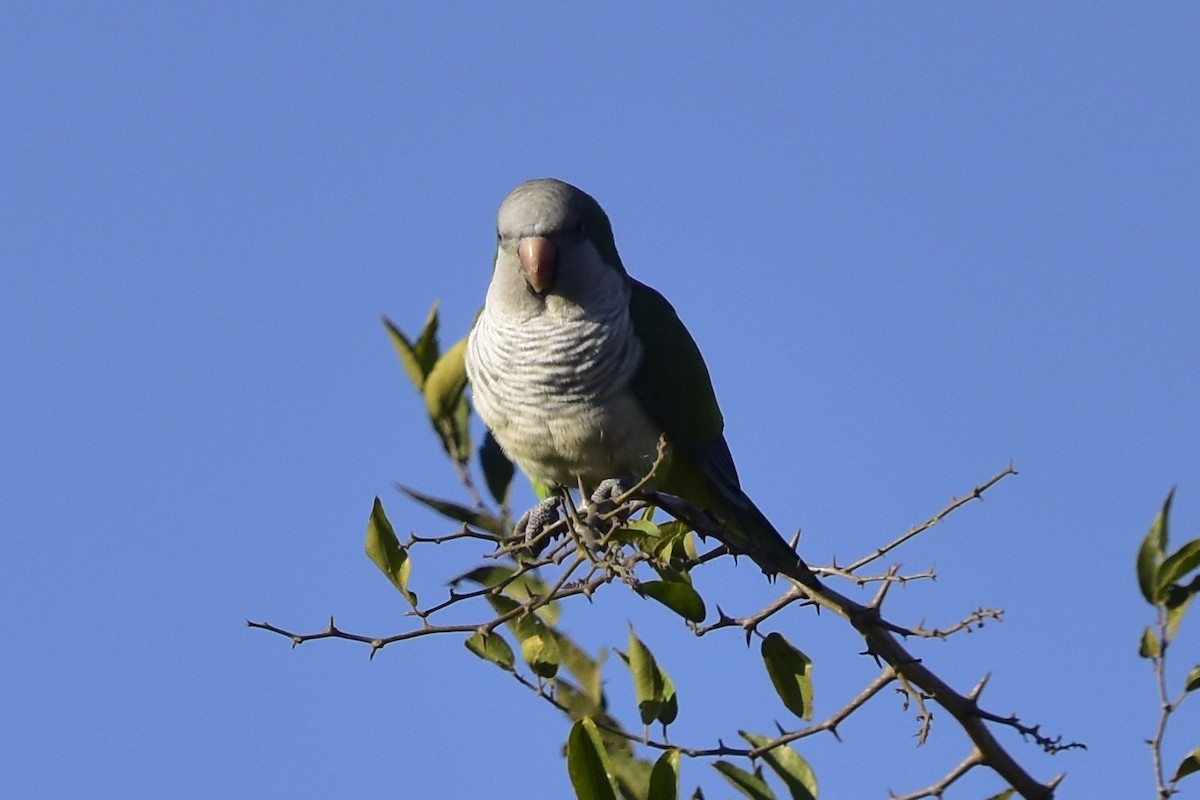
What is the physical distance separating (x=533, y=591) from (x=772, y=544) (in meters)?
1.25

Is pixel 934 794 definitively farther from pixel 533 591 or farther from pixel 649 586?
pixel 533 591

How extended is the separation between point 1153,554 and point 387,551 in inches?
69.7

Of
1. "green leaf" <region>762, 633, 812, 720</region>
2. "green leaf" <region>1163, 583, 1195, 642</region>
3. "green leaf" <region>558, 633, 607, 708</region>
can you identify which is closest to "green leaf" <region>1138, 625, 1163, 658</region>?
"green leaf" <region>1163, 583, 1195, 642</region>

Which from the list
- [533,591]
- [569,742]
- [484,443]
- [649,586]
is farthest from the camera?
[484,443]

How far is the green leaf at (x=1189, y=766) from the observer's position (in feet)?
9.94

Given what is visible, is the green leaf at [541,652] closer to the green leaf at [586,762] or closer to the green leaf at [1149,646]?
the green leaf at [586,762]

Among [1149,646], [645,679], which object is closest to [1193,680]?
[1149,646]

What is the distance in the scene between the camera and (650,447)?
4750 mm

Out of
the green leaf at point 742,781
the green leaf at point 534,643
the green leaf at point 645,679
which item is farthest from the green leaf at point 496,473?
the green leaf at point 742,781

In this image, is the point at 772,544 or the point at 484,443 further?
the point at 772,544

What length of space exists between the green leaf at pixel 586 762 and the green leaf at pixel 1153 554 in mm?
1389

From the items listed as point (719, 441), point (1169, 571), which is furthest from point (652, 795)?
point (719, 441)

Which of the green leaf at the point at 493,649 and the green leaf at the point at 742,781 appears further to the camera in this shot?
the green leaf at the point at 493,649

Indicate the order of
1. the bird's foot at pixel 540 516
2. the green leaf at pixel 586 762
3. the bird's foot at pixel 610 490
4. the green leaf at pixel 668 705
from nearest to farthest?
the green leaf at pixel 586 762 → the green leaf at pixel 668 705 → the bird's foot at pixel 610 490 → the bird's foot at pixel 540 516
